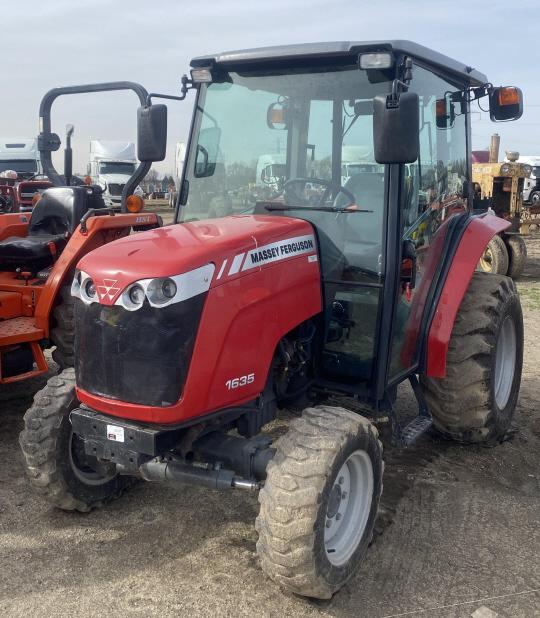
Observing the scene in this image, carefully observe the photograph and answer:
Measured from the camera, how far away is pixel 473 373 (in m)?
3.94

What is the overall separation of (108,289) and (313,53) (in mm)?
1520

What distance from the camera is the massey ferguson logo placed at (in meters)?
2.66

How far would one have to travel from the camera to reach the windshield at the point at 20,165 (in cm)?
2152

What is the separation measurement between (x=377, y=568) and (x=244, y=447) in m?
0.81

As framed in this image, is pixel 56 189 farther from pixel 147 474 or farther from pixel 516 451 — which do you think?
pixel 516 451

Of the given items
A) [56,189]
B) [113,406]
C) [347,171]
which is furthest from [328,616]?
[56,189]

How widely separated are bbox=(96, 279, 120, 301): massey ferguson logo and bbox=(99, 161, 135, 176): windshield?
24.9 metres

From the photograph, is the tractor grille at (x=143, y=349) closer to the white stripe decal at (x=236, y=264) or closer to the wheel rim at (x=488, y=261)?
the white stripe decal at (x=236, y=264)

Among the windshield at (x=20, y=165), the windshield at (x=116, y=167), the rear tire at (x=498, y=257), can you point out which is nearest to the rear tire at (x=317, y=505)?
the rear tire at (x=498, y=257)

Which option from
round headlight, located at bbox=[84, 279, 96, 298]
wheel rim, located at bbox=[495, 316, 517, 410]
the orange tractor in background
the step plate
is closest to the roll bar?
the orange tractor in background

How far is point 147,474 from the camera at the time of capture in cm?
286

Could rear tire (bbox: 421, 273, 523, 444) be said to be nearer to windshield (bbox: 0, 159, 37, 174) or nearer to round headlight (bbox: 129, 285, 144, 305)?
round headlight (bbox: 129, 285, 144, 305)

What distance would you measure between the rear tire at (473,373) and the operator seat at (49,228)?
3036 millimetres

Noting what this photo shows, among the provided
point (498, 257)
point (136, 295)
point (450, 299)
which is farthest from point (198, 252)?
point (498, 257)
